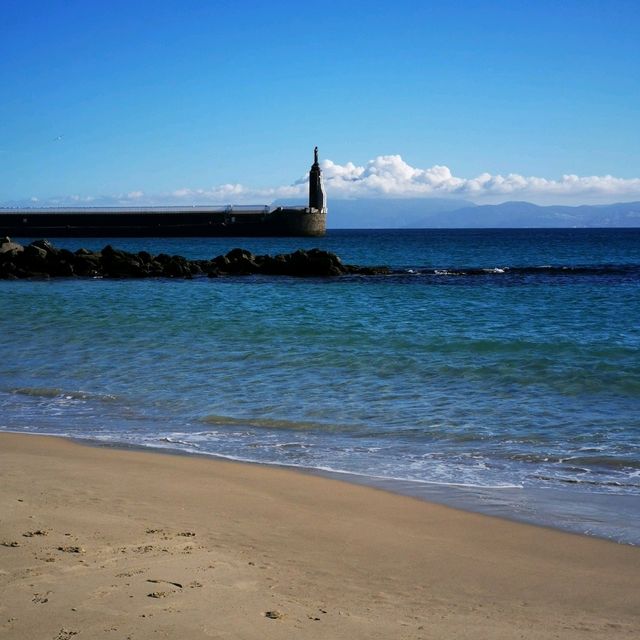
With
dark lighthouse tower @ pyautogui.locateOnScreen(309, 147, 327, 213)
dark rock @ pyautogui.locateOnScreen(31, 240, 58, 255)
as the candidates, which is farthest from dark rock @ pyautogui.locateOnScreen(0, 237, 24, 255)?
dark lighthouse tower @ pyautogui.locateOnScreen(309, 147, 327, 213)

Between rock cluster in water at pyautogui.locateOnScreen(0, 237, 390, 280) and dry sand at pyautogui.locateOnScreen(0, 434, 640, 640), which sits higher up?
rock cluster in water at pyautogui.locateOnScreen(0, 237, 390, 280)

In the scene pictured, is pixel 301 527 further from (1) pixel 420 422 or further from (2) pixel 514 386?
(2) pixel 514 386

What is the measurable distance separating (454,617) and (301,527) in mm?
1767

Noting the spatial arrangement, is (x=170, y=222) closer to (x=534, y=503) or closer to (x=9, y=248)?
(x=9, y=248)

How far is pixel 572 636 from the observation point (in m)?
4.02

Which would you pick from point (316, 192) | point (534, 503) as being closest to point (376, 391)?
point (534, 503)

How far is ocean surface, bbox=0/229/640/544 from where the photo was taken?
24.7ft

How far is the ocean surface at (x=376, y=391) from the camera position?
296 inches

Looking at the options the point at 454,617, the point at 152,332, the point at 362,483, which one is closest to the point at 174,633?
the point at 454,617

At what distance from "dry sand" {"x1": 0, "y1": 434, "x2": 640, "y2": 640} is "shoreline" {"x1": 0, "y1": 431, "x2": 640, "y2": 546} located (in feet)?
0.68

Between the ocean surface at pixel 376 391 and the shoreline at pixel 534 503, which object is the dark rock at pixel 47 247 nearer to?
the ocean surface at pixel 376 391

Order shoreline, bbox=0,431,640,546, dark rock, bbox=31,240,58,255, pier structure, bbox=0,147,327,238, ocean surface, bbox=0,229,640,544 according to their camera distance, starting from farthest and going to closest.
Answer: pier structure, bbox=0,147,327,238 < dark rock, bbox=31,240,58,255 < ocean surface, bbox=0,229,640,544 < shoreline, bbox=0,431,640,546

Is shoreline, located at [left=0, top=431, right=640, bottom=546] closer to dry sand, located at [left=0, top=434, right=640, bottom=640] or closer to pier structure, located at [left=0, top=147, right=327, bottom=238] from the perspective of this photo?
dry sand, located at [left=0, top=434, right=640, bottom=640]

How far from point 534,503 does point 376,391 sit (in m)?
4.93
